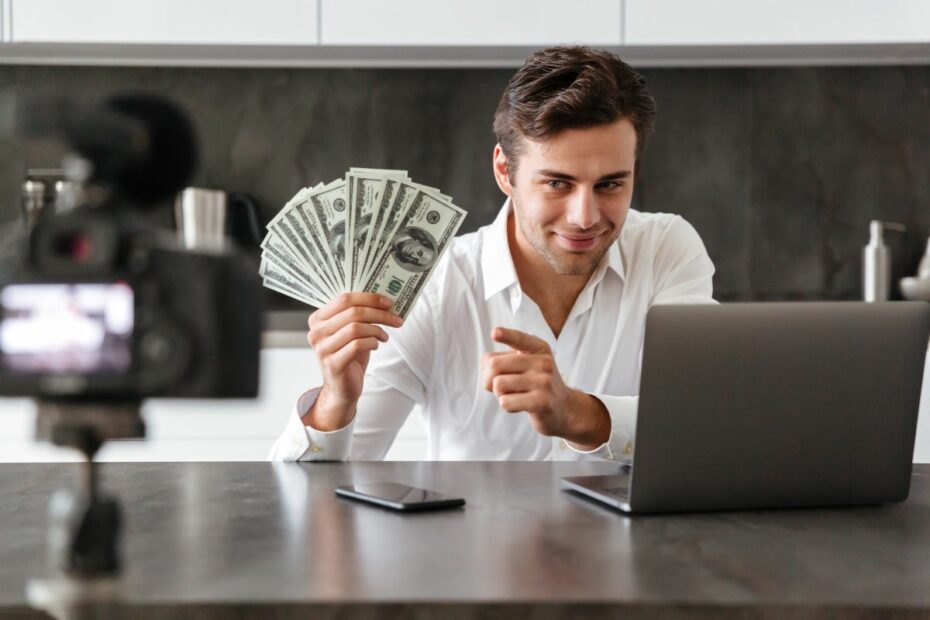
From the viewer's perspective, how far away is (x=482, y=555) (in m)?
0.94

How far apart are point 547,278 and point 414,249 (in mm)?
521

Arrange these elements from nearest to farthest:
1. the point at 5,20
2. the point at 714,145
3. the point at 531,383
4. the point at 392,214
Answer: the point at 531,383
the point at 392,214
the point at 5,20
the point at 714,145

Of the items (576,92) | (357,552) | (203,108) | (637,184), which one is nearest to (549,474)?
(357,552)

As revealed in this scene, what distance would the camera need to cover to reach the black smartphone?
45.6 inches

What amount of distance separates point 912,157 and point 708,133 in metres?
0.68

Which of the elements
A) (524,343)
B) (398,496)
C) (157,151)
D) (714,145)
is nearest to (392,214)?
(524,343)

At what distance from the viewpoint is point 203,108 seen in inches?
138

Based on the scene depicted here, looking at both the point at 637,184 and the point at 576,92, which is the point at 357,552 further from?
the point at 637,184

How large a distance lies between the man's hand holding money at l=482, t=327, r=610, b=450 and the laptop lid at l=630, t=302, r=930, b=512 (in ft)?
1.00

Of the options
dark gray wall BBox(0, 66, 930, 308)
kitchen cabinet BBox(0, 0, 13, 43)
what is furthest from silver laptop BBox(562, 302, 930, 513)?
kitchen cabinet BBox(0, 0, 13, 43)

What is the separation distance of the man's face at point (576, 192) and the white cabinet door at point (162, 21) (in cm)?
133

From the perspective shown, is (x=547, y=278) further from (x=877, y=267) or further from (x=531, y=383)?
(x=877, y=267)

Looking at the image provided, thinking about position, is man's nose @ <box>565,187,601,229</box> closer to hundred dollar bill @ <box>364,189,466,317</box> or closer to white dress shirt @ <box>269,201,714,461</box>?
white dress shirt @ <box>269,201,714,461</box>

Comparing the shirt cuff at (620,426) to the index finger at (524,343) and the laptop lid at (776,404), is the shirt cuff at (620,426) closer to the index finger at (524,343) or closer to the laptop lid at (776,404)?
the index finger at (524,343)
